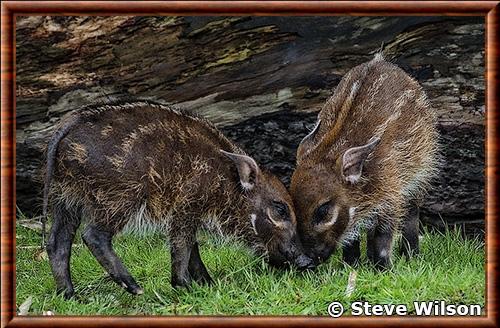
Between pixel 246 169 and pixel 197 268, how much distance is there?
0.96 m

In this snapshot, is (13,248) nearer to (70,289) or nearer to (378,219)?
(70,289)

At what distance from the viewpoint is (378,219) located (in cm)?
923

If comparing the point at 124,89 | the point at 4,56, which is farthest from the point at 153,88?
the point at 4,56

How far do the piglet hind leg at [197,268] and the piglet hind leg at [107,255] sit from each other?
50 cm

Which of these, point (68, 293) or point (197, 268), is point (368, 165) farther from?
point (68, 293)

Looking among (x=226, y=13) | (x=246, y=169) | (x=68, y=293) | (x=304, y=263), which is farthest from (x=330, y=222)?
(x=68, y=293)

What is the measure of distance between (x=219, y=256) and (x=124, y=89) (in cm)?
193

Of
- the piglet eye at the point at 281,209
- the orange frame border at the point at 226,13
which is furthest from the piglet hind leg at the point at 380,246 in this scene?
the orange frame border at the point at 226,13

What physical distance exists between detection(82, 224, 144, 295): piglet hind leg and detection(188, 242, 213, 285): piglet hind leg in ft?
1.65

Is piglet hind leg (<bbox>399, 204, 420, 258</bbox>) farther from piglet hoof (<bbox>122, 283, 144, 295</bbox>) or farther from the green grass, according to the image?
piglet hoof (<bbox>122, 283, 144, 295</bbox>)

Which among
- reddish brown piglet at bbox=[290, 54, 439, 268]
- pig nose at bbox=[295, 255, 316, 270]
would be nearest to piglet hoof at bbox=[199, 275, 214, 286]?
pig nose at bbox=[295, 255, 316, 270]

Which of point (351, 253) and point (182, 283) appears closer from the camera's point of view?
point (182, 283)

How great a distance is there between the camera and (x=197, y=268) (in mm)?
8930

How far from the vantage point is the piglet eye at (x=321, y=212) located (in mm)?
8859
